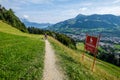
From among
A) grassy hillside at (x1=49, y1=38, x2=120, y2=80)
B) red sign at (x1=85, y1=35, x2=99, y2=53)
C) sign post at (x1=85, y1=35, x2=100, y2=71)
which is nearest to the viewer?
grassy hillside at (x1=49, y1=38, x2=120, y2=80)

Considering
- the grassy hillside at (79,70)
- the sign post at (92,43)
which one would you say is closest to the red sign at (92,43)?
the sign post at (92,43)

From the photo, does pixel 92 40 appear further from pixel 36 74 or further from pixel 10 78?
pixel 10 78

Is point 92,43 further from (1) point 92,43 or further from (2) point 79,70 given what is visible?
(2) point 79,70

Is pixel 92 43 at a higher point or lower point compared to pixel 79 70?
higher

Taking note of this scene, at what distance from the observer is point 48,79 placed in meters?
19.1

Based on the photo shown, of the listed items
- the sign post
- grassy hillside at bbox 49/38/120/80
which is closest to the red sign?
the sign post

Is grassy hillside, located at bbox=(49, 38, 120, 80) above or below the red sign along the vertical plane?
below

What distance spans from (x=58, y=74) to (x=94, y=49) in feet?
25.3

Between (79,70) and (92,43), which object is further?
(92,43)

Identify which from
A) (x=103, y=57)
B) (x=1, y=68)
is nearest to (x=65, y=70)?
(x=1, y=68)

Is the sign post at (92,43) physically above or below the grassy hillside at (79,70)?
above

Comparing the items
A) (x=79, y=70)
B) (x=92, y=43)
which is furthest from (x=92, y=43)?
(x=79, y=70)

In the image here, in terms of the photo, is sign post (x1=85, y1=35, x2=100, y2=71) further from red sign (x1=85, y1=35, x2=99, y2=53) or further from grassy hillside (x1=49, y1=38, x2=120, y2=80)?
grassy hillside (x1=49, y1=38, x2=120, y2=80)

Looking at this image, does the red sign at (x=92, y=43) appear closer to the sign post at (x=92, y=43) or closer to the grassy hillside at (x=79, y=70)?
the sign post at (x=92, y=43)
